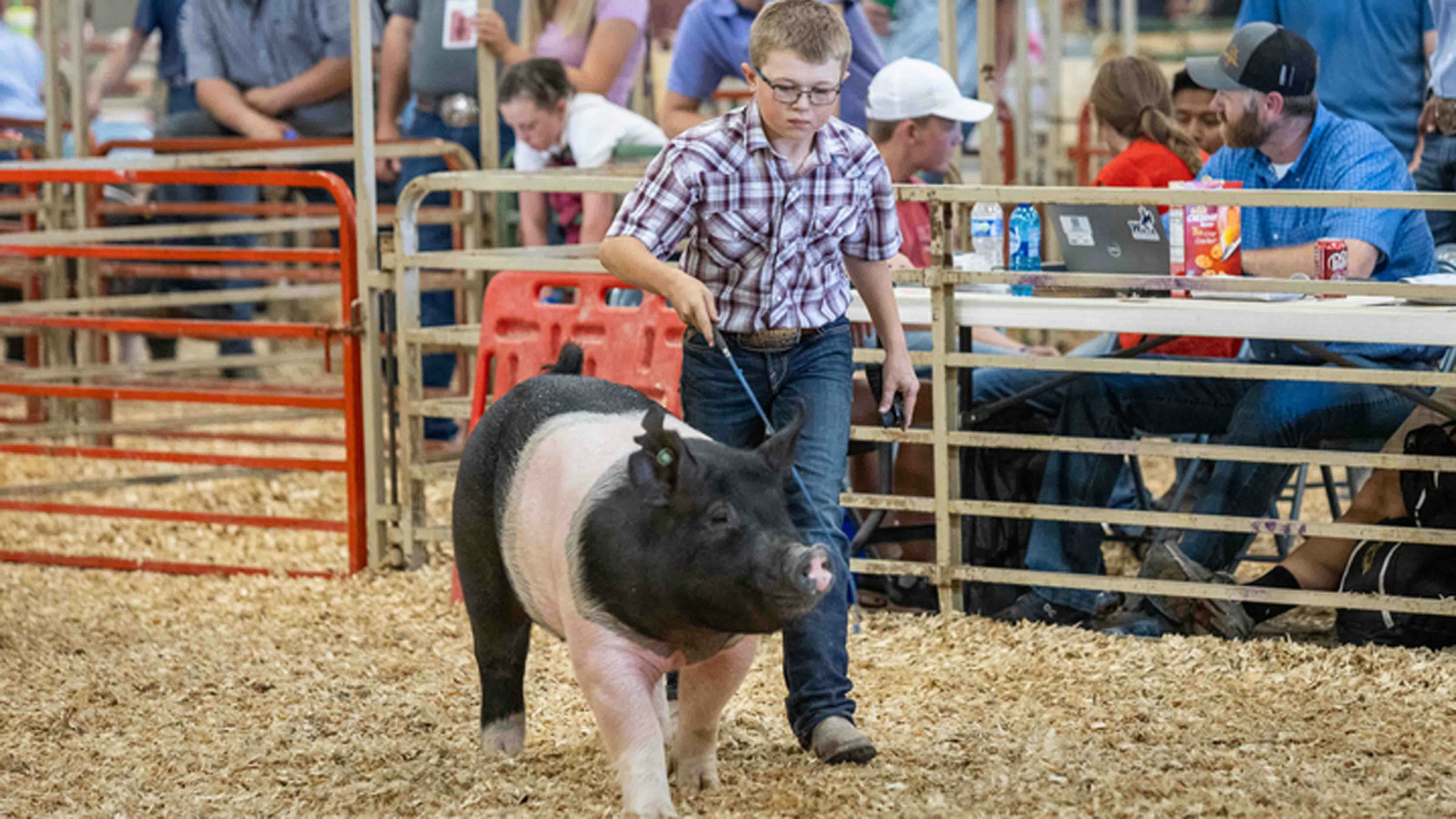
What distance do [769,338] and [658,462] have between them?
2.24ft

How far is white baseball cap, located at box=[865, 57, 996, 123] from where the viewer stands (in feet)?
19.3

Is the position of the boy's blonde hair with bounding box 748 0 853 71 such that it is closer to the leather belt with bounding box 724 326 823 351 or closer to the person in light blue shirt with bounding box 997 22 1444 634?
the leather belt with bounding box 724 326 823 351

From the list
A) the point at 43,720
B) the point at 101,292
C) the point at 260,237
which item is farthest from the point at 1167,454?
the point at 260,237

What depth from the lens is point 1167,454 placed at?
493 centimetres

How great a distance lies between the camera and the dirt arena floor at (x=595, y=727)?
3.82m

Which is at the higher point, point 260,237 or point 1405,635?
point 260,237

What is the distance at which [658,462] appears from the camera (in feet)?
11.1

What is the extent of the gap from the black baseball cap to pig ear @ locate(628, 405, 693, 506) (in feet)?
8.54

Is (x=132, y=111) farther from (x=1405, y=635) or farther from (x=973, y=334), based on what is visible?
(x=1405, y=635)

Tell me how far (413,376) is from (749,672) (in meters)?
1.79

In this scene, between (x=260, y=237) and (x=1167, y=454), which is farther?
(x=260, y=237)

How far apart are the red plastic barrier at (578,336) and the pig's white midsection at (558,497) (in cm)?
161

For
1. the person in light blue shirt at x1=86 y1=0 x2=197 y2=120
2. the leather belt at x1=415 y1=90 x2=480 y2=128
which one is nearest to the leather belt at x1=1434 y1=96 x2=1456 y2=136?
the leather belt at x1=415 y1=90 x2=480 y2=128

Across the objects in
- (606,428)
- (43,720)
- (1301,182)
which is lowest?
(43,720)
